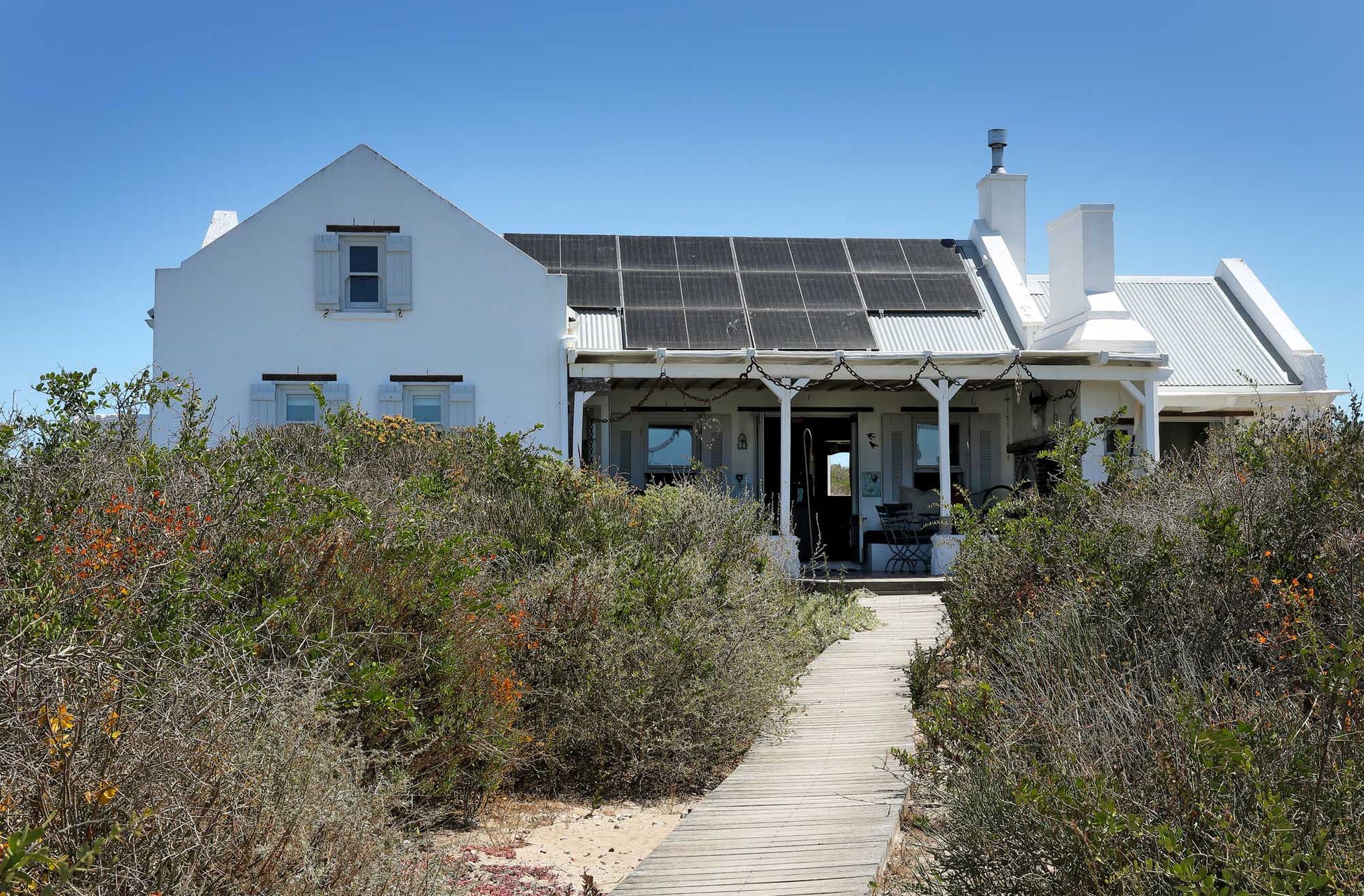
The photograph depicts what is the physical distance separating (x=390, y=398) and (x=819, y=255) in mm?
7402

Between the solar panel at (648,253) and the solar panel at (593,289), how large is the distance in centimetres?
47

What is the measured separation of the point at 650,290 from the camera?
54.4 feet

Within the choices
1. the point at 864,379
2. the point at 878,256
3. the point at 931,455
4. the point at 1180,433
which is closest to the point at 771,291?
the point at 878,256

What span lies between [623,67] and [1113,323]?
24.3 ft

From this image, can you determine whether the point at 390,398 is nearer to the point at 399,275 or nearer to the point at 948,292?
the point at 399,275

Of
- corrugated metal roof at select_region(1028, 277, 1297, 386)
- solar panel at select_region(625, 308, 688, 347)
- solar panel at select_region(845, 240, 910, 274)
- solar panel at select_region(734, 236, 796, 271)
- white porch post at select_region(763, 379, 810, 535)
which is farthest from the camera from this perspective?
solar panel at select_region(845, 240, 910, 274)

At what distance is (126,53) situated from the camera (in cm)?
1099

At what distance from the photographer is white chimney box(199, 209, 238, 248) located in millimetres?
16156

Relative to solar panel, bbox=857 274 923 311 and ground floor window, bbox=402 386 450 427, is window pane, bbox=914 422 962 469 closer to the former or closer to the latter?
solar panel, bbox=857 274 923 311

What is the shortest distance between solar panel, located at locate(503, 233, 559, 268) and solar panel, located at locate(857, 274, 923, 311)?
4850 millimetres

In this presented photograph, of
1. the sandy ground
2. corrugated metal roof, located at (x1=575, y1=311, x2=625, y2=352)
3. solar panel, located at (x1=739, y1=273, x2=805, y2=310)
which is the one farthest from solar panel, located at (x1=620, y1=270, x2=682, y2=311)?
the sandy ground

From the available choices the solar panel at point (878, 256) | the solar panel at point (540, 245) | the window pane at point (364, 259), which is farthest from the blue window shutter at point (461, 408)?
the solar panel at point (878, 256)

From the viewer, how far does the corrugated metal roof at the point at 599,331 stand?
1527 cm

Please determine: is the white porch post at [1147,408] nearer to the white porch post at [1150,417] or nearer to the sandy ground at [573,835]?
the white porch post at [1150,417]
